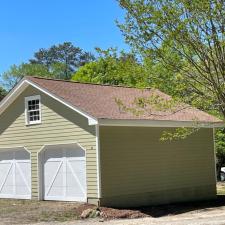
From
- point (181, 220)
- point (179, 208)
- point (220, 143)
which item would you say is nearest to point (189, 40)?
point (181, 220)

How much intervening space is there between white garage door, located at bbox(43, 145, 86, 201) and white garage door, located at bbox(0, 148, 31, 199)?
3.80 feet

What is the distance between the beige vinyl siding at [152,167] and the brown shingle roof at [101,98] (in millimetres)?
636

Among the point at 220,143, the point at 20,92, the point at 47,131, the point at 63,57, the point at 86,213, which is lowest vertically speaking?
the point at 86,213

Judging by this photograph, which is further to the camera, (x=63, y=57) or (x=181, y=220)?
(x=63, y=57)

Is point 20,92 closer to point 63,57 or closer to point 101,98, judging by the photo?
point 101,98

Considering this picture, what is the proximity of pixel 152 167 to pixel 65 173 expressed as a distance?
3487mm

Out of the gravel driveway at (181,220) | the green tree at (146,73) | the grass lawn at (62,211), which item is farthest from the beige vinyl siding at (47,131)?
the green tree at (146,73)

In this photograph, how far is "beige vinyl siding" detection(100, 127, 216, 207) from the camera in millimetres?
19031

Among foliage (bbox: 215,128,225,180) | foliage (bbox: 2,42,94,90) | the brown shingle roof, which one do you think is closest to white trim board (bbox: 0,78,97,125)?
the brown shingle roof

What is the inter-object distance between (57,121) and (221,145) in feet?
46.3

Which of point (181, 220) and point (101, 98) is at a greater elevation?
point (101, 98)

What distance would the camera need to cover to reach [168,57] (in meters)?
12.4

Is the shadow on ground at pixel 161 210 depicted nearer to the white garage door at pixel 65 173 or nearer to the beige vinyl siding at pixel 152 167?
the beige vinyl siding at pixel 152 167

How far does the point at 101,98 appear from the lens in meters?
21.3
